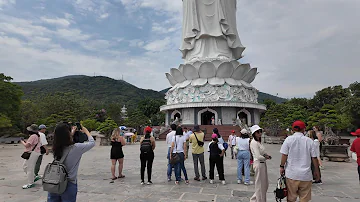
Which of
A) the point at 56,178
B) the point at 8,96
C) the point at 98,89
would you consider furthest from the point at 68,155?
the point at 98,89

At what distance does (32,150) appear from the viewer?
591 centimetres

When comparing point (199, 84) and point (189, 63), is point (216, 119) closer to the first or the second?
point (199, 84)

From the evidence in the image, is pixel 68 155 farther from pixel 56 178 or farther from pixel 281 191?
pixel 281 191

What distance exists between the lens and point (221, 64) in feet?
92.1

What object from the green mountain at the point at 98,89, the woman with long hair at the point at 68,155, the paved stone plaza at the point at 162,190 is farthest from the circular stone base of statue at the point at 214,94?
the green mountain at the point at 98,89

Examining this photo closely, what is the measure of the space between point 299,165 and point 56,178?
3.39 meters

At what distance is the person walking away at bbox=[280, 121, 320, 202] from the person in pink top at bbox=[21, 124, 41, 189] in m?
5.59

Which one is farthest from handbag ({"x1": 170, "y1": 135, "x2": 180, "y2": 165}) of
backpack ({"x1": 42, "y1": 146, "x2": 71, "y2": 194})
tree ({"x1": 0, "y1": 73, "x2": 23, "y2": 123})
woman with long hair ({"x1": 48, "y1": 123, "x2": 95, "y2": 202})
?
tree ({"x1": 0, "y1": 73, "x2": 23, "y2": 123})

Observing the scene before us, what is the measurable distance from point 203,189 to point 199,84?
2323 centimetres

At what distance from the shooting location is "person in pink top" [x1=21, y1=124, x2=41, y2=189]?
227 inches

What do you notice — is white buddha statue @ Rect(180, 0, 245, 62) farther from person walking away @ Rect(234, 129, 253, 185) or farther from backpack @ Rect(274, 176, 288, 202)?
backpack @ Rect(274, 176, 288, 202)

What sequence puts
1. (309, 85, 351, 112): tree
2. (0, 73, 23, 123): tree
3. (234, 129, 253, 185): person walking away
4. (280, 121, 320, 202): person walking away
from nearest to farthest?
(280, 121, 320, 202): person walking away < (234, 129, 253, 185): person walking away < (0, 73, 23, 123): tree < (309, 85, 351, 112): tree

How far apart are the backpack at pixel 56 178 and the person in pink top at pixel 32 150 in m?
3.61

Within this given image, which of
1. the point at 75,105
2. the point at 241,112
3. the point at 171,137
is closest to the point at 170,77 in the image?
the point at 241,112
